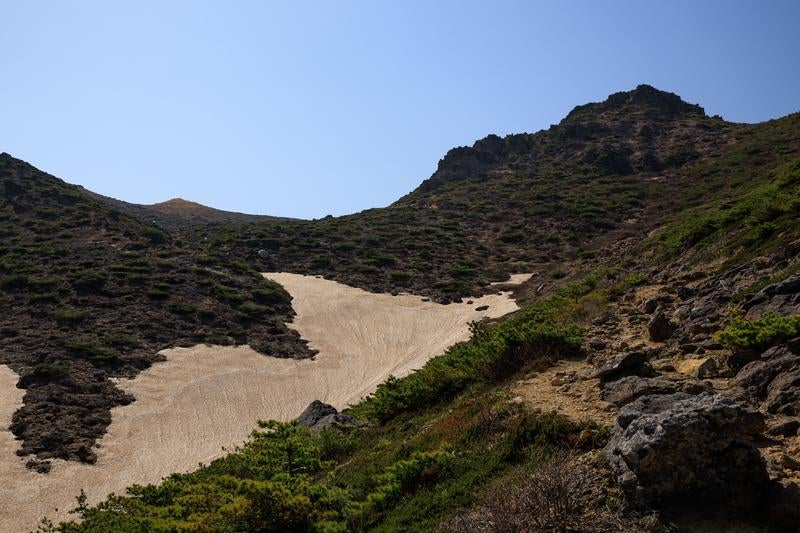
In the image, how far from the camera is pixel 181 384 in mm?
28984

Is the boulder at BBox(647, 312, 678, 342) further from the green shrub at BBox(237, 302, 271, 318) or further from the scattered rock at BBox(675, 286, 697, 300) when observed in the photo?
the green shrub at BBox(237, 302, 271, 318)

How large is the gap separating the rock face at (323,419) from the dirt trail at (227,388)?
530cm

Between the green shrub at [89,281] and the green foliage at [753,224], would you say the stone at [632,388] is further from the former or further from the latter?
the green shrub at [89,281]

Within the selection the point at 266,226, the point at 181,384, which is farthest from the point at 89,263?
the point at 266,226

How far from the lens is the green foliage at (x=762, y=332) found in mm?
8805

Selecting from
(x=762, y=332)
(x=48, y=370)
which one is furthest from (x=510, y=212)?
(x=762, y=332)

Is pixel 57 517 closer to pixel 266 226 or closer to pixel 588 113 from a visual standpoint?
pixel 266 226

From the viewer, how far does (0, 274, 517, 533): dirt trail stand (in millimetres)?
19578

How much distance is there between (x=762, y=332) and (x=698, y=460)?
398cm

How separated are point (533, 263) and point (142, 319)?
115ft

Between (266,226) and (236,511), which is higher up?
(266,226)

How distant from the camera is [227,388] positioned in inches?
1145

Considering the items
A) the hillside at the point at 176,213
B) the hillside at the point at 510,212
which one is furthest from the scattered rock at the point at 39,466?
the hillside at the point at 176,213

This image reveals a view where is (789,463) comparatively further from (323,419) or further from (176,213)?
(176,213)
